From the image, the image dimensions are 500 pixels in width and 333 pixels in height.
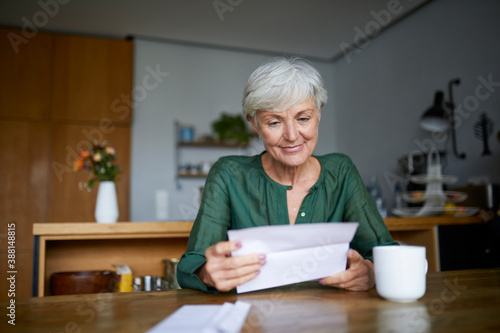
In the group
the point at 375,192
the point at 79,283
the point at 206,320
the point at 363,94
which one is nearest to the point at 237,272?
the point at 206,320

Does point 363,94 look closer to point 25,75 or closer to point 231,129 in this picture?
point 231,129

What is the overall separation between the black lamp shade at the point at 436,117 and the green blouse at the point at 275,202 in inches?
81.4

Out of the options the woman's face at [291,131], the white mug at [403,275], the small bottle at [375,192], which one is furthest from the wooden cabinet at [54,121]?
the white mug at [403,275]

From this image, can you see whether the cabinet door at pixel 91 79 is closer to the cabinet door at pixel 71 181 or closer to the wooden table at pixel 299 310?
the cabinet door at pixel 71 181

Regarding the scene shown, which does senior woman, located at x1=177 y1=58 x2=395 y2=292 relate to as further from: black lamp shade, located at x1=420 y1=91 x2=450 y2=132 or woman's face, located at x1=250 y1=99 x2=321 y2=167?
black lamp shade, located at x1=420 y1=91 x2=450 y2=132

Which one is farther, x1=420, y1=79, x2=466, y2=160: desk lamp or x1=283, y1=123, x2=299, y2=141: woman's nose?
x1=420, y1=79, x2=466, y2=160: desk lamp

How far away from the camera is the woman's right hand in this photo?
2.81ft

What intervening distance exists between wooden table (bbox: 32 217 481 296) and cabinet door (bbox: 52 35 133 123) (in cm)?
221

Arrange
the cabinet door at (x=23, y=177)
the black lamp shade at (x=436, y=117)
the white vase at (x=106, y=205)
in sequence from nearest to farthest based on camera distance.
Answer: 1. the white vase at (x=106, y=205)
2. the black lamp shade at (x=436, y=117)
3. the cabinet door at (x=23, y=177)

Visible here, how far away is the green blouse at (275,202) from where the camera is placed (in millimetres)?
1176

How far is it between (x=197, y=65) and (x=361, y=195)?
3.52m

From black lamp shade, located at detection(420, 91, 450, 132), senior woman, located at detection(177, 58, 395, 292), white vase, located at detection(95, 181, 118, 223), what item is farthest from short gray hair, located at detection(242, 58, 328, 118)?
black lamp shade, located at detection(420, 91, 450, 132)

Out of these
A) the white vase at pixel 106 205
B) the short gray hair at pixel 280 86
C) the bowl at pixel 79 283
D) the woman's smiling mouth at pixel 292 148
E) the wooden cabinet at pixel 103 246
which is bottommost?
the bowl at pixel 79 283

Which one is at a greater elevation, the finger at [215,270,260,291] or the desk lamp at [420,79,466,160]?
the desk lamp at [420,79,466,160]
